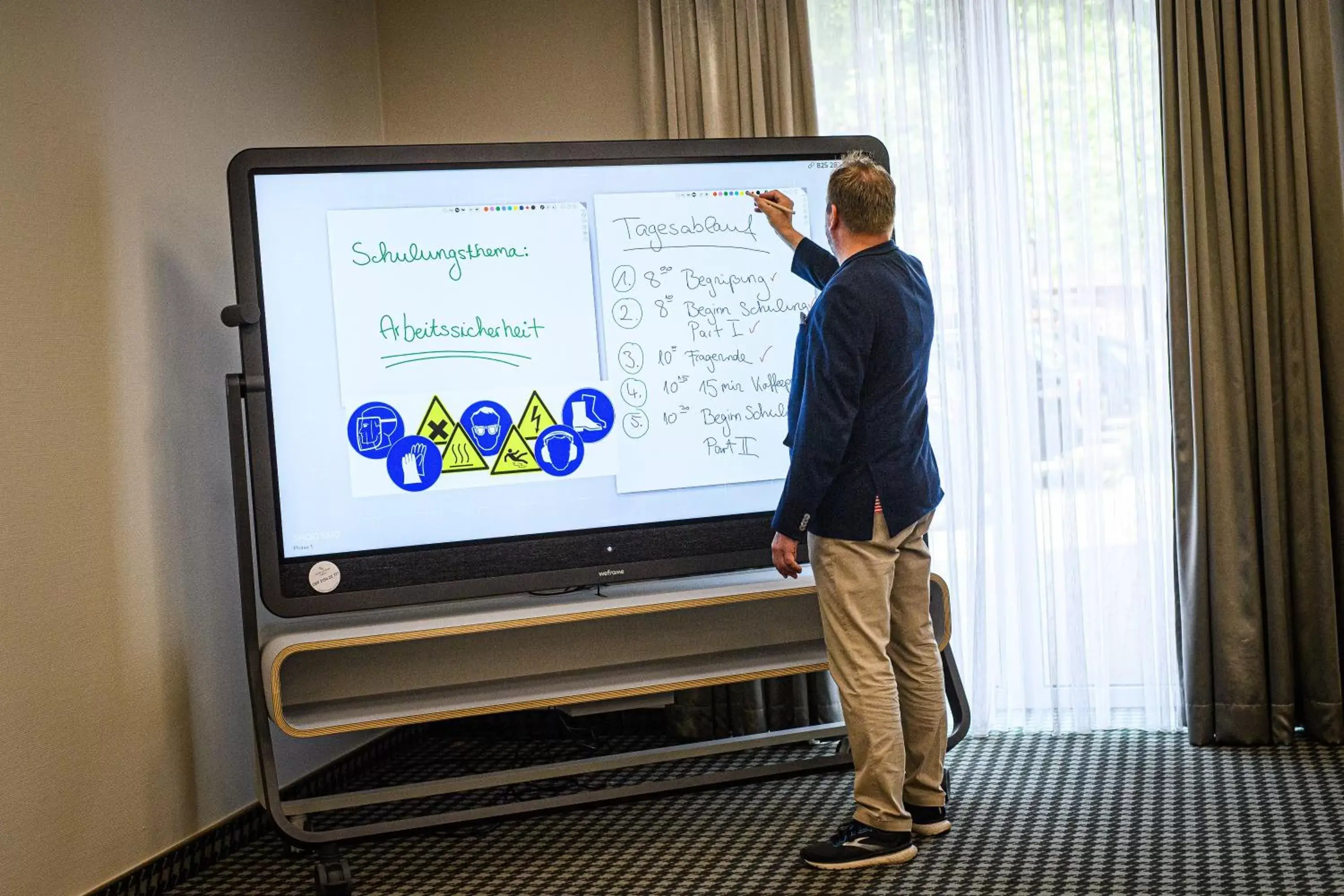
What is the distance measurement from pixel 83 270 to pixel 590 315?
105 centimetres

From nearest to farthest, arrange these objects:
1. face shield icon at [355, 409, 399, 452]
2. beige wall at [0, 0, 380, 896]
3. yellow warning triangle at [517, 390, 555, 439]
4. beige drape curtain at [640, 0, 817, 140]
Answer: beige wall at [0, 0, 380, 896], face shield icon at [355, 409, 399, 452], yellow warning triangle at [517, 390, 555, 439], beige drape curtain at [640, 0, 817, 140]

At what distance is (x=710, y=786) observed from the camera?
280 cm

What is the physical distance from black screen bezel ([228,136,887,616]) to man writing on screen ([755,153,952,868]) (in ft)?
1.17

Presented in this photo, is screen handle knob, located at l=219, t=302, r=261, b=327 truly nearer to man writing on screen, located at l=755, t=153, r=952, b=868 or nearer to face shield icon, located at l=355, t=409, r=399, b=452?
face shield icon, located at l=355, t=409, r=399, b=452

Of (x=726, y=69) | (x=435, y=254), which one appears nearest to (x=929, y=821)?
(x=435, y=254)

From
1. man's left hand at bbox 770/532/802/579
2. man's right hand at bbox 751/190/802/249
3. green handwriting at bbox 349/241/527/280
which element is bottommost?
man's left hand at bbox 770/532/802/579

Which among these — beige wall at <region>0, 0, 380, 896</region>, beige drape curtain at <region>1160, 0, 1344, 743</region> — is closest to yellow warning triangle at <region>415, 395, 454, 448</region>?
beige wall at <region>0, 0, 380, 896</region>

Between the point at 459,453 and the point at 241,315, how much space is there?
1.75 ft

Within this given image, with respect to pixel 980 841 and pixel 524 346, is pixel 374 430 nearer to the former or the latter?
pixel 524 346

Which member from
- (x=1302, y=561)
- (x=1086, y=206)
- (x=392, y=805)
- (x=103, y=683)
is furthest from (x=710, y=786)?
(x=1086, y=206)

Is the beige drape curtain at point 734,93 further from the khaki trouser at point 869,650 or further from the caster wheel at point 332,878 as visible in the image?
the caster wheel at point 332,878

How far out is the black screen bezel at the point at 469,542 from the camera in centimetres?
257

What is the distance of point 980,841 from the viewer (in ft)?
8.40

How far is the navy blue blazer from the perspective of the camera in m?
2.39
